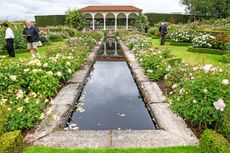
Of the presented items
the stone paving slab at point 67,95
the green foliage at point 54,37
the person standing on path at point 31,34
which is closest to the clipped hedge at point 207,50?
the person standing on path at point 31,34

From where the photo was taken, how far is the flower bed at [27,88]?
12.6 ft

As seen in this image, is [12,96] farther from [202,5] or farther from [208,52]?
[202,5]

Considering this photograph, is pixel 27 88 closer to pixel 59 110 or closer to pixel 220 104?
pixel 59 110

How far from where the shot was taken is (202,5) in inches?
1310

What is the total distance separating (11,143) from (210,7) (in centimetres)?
3459

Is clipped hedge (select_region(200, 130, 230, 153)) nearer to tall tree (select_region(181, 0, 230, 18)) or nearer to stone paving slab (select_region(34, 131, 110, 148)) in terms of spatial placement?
stone paving slab (select_region(34, 131, 110, 148))

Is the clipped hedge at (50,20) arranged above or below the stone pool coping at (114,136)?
above

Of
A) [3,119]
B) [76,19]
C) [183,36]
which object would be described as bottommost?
[3,119]

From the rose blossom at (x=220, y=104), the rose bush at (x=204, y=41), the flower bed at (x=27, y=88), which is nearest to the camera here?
the rose blossom at (x=220, y=104)

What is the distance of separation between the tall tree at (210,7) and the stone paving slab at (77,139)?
33.2 meters

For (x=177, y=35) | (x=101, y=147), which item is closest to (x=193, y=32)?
(x=177, y=35)

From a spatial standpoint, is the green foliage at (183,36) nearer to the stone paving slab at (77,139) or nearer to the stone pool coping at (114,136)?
the stone pool coping at (114,136)

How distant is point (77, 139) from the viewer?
140 inches

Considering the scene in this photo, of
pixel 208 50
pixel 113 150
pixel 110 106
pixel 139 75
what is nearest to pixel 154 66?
pixel 139 75
